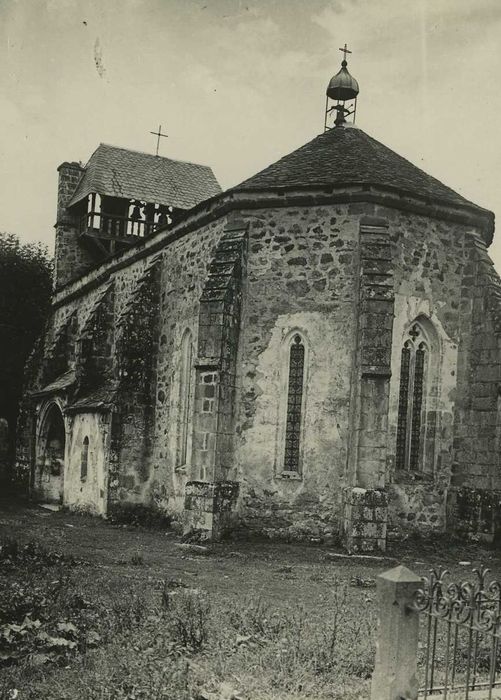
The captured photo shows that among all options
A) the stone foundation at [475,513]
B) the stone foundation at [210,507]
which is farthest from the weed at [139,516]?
the stone foundation at [475,513]

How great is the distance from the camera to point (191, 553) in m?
13.4

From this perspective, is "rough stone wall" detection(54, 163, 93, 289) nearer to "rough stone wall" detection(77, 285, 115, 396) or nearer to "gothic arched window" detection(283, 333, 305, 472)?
"rough stone wall" detection(77, 285, 115, 396)

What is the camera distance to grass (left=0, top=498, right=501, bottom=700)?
632 centimetres

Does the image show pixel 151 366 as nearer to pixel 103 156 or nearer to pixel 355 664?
pixel 355 664

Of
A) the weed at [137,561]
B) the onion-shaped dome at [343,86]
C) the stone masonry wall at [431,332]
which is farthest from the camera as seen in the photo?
the onion-shaped dome at [343,86]

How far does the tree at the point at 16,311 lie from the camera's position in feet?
108

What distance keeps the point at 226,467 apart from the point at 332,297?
4017 mm

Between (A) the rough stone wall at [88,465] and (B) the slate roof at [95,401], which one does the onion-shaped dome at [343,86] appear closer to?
(B) the slate roof at [95,401]

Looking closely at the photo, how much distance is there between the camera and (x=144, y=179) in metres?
31.2

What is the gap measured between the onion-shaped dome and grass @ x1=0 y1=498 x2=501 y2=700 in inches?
551

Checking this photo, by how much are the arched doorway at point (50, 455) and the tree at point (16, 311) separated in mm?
7459

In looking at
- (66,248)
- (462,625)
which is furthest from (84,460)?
(462,625)

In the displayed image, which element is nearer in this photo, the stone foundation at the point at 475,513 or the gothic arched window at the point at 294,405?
the stone foundation at the point at 475,513

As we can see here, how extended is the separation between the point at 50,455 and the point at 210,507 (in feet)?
38.5
